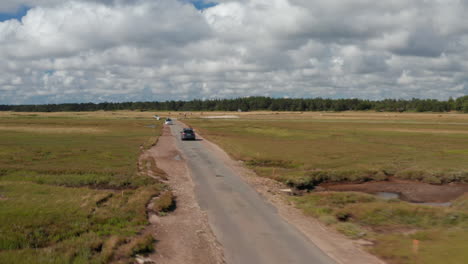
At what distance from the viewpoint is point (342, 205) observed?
21.5m

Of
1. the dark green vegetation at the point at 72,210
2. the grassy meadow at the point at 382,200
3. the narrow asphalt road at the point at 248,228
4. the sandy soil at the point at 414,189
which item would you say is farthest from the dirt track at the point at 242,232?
the sandy soil at the point at 414,189

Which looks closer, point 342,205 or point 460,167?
point 342,205

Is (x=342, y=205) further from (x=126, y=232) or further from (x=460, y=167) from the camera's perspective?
(x=460, y=167)

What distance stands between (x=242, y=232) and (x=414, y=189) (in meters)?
20.5

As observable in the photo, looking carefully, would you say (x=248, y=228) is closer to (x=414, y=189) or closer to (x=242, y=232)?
(x=242, y=232)

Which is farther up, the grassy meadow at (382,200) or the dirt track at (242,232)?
the dirt track at (242,232)

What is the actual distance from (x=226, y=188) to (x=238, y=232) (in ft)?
28.9

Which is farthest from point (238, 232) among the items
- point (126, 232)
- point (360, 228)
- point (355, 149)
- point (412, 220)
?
point (355, 149)

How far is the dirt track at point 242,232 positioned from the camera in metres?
12.5

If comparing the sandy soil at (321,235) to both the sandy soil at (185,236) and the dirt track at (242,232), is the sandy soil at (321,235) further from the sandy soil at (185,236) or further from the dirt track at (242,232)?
the sandy soil at (185,236)

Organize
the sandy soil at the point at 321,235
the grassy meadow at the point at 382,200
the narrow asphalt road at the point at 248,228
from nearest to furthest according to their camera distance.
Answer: the narrow asphalt road at the point at 248,228, the sandy soil at the point at 321,235, the grassy meadow at the point at 382,200

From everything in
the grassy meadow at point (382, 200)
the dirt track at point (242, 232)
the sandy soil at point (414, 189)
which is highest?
the dirt track at point (242, 232)

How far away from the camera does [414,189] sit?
29.2 metres

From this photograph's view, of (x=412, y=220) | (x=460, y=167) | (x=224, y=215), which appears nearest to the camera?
(x=224, y=215)
